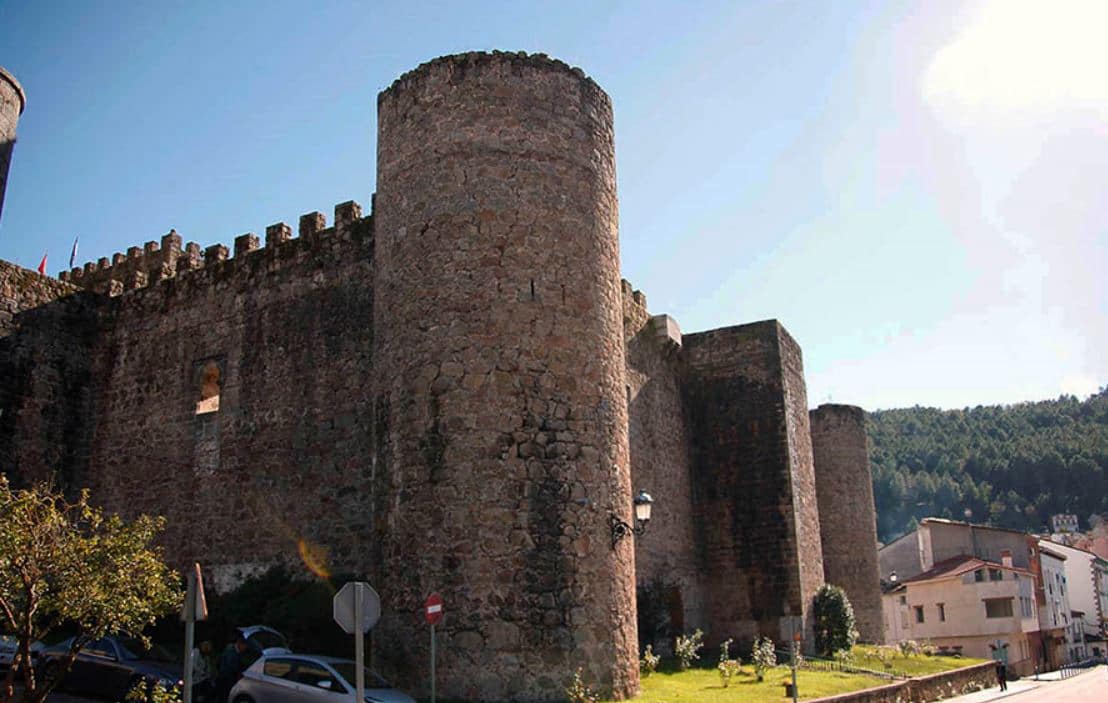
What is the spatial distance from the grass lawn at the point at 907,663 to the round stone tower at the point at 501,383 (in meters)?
11.2

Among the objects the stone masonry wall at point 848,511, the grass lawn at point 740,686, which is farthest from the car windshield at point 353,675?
the stone masonry wall at point 848,511

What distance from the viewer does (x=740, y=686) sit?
17625 millimetres

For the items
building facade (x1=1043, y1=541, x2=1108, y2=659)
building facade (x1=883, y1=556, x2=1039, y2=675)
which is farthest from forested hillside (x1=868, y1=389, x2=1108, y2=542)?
building facade (x1=883, y1=556, x2=1039, y2=675)

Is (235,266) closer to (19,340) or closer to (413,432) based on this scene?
(19,340)

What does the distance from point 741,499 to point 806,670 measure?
4745 millimetres

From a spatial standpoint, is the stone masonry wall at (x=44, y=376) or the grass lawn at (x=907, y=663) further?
the grass lawn at (x=907, y=663)

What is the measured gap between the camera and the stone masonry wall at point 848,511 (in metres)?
31.8

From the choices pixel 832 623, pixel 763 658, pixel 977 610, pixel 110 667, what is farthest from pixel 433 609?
pixel 977 610

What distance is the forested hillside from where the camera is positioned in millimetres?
132000

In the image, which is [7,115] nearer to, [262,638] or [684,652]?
[262,638]

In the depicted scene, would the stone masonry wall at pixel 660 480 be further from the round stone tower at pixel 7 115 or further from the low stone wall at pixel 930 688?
the round stone tower at pixel 7 115

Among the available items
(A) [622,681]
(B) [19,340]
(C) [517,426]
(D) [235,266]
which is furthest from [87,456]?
(A) [622,681]

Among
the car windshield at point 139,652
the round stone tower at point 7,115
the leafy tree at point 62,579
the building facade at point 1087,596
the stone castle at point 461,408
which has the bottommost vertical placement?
the building facade at point 1087,596

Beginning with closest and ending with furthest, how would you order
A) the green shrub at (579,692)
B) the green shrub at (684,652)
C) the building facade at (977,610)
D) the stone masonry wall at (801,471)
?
1. the green shrub at (579,692)
2. the green shrub at (684,652)
3. the stone masonry wall at (801,471)
4. the building facade at (977,610)
